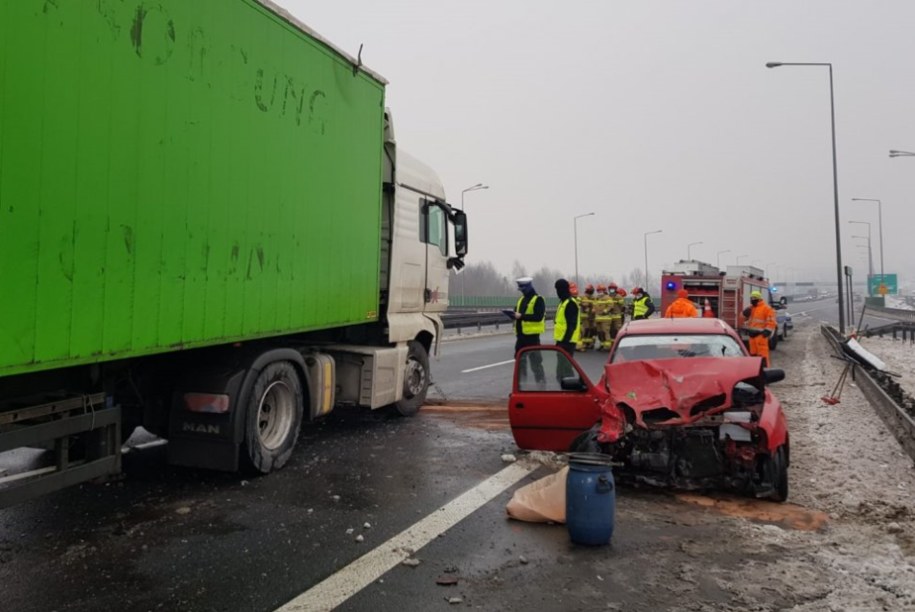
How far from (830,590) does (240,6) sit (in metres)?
5.49

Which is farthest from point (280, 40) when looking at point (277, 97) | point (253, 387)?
point (253, 387)

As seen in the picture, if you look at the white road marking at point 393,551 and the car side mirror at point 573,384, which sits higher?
the car side mirror at point 573,384

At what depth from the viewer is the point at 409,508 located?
5.14 m

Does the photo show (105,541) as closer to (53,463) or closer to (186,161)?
(53,463)

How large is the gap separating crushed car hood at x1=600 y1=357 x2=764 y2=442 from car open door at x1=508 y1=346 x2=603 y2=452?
16.3 inches

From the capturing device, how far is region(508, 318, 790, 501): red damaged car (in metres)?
5.13

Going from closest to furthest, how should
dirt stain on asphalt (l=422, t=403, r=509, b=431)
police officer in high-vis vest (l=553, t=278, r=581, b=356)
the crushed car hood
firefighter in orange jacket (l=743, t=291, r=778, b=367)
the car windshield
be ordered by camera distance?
the crushed car hood < the car windshield < dirt stain on asphalt (l=422, t=403, r=509, b=431) < police officer in high-vis vest (l=553, t=278, r=581, b=356) < firefighter in orange jacket (l=743, t=291, r=778, b=367)

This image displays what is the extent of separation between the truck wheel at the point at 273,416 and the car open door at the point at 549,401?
2.07m

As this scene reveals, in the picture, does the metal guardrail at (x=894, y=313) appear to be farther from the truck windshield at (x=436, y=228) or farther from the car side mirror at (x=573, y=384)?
the car side mirror at (x=573, y=384)

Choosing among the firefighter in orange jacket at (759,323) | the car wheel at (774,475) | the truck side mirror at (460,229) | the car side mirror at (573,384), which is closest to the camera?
the car wheel at (774,475)

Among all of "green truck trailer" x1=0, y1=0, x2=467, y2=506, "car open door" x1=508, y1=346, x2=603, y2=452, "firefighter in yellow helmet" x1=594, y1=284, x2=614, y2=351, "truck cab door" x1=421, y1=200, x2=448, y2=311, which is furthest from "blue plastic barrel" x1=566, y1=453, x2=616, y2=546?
"firefighter in yellow helmet" x1=594, y1=284, x2=614, y2=351

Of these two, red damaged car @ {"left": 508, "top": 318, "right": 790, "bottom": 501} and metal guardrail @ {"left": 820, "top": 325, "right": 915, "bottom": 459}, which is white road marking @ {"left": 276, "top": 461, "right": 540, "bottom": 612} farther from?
metal guardrail @ {"left": 820, "top": 325, "right": 915, "bottom": 459}

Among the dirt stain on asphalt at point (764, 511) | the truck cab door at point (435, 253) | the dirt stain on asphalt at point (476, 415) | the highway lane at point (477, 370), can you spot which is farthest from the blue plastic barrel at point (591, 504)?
the highway lane at point (477, 370)

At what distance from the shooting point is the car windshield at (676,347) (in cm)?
644
